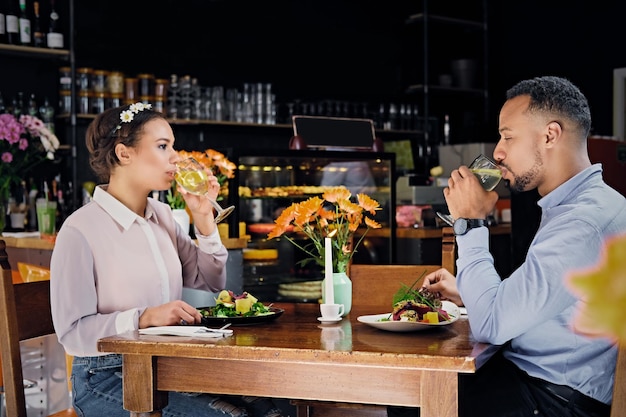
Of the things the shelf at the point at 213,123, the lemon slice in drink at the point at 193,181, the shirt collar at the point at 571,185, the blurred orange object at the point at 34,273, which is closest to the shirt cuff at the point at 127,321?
the lemon slice in drink at the point at 193,181

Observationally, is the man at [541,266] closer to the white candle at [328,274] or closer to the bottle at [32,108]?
the white candle at [328,274]

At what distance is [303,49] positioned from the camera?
24.0 ft

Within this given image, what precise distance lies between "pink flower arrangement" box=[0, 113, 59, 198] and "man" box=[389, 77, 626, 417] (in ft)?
11.5

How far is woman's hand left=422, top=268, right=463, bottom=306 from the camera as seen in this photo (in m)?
2.37

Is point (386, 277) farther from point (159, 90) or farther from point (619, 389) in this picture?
point (159, 90)

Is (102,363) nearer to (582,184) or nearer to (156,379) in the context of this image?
(156,379)

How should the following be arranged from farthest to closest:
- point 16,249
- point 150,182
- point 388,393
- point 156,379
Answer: point 16,249
point 150,182
point 156,379
point 388,393

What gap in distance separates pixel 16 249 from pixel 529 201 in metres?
3.43

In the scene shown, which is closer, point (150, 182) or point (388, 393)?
point (388, 393)

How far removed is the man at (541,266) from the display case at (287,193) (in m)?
2.85

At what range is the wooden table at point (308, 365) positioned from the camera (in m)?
1.63

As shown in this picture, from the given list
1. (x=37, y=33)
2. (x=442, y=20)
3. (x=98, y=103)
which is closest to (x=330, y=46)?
(x=442, y=20)

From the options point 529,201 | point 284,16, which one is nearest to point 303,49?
point 284,16

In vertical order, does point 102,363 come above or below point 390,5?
below
